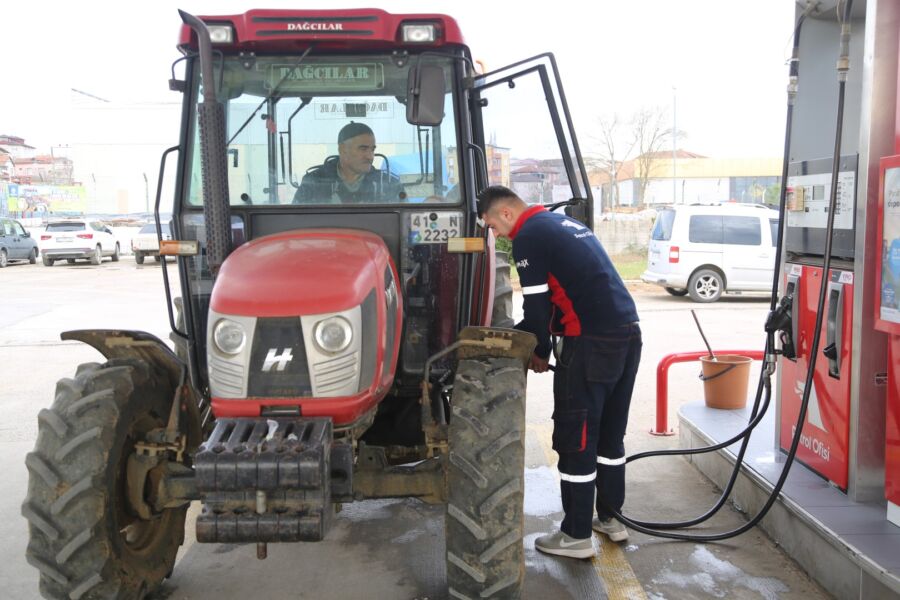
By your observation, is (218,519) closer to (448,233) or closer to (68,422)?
(68,422)

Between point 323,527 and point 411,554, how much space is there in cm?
157

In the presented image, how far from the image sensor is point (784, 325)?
16.0 ft

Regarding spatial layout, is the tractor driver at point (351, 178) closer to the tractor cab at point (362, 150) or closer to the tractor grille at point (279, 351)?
the tractor cab at point (362, 150)

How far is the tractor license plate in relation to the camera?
454 centimetres

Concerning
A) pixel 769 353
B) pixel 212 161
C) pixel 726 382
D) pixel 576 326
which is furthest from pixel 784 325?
pixel 212 161

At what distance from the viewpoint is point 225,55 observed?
14.7 ft

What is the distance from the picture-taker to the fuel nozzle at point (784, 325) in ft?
16.0

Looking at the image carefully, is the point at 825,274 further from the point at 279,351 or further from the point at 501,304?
the point at 279,351

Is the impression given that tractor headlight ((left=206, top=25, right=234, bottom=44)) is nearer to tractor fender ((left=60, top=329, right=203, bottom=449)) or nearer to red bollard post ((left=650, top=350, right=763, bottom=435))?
tractor fender ((left=60, top=329, right=203, bottom=449))

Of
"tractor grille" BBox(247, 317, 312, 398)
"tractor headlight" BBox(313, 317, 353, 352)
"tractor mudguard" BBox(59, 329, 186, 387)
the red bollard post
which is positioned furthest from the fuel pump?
"tractor mudguard" BBox(59, 329, 186, 387)

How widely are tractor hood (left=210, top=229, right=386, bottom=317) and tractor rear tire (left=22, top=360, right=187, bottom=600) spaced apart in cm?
69

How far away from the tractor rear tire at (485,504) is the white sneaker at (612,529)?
129 cm

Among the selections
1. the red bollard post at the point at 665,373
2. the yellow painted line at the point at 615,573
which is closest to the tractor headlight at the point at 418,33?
the yellow painted line at the point at 615,573

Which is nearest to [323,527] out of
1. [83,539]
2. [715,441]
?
[83,539]
